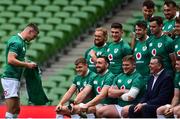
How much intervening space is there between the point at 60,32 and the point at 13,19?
138 centimetres

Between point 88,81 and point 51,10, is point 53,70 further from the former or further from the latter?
point 88,81

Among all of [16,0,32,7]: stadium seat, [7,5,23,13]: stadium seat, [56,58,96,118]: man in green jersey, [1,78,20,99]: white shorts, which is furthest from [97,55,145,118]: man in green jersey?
[16,0,32,7]: stadium seat

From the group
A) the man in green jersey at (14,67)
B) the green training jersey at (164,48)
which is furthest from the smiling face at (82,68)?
the green training jersey at (164,48)

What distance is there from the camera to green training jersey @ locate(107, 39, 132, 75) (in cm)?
1103

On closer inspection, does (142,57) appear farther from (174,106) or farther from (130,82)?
(174,106)

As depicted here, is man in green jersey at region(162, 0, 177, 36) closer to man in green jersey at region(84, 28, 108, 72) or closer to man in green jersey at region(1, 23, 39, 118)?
man in green jersey at region(84, 28, 108, 72)

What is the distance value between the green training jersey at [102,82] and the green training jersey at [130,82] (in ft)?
0.27

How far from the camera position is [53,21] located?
1620 centimetres

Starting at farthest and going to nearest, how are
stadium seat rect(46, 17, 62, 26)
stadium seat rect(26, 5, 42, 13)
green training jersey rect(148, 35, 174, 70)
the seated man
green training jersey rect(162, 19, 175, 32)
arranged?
stadium seat rect(26, 5, 42, 13) → stadium seat rect(46, 17, 62, 26) → green training jersey rect(162, 19, 175, 32) → green training jersey rect(148, 35, 174, 70) → the seated man

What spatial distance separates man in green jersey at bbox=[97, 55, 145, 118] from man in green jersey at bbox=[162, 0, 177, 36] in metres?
0.84

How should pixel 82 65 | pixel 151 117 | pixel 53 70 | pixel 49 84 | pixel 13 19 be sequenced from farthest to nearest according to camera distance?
pixel 13 19
pixel 53 70
pixel 49 84
pixel 82 65
pixel 151 117

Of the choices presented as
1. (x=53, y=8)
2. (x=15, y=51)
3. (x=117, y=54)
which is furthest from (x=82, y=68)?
(x=53, y=8)

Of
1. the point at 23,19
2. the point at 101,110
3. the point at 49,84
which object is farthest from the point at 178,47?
the point at 23,19

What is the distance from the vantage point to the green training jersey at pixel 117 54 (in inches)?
434
